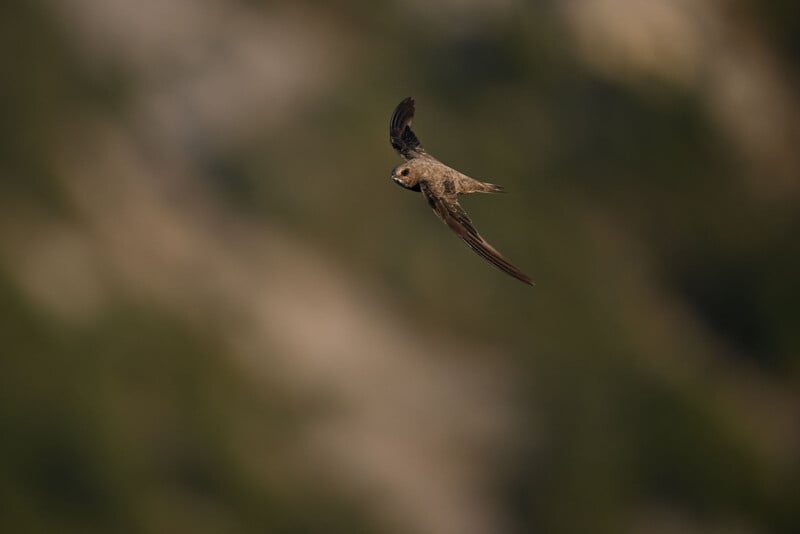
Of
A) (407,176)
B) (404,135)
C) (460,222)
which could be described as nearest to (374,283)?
(404,135)

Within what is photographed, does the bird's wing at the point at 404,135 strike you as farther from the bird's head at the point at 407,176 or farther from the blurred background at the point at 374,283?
the blurred background at the point at 374,283

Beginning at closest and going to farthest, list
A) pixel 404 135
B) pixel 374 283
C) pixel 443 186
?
pixel 443 186 → pixel 404 135 → pixel 374 283

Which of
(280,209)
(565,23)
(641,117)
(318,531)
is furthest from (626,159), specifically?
(318,531)

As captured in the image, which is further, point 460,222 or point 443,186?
point 443,186

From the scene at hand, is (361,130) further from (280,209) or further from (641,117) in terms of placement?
(641,117)

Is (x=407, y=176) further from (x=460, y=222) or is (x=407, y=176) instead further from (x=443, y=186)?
(x=460, y=222)

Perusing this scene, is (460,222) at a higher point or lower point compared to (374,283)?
lower

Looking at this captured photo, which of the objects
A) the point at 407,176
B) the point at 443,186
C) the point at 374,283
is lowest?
the point at 407,176
